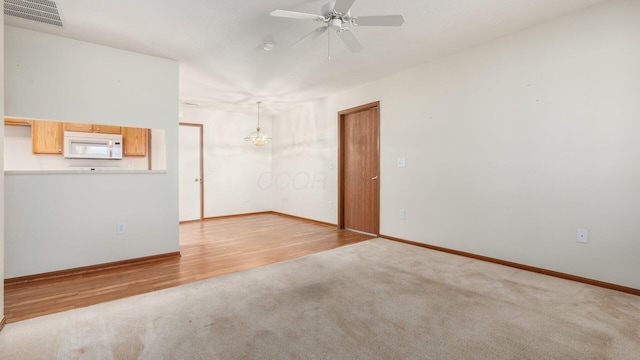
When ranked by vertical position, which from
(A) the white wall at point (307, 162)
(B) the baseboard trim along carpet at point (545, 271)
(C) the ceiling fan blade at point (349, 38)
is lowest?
(B) the baseboard trim along carpet at point (545, 271)

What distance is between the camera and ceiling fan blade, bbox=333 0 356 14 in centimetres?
205

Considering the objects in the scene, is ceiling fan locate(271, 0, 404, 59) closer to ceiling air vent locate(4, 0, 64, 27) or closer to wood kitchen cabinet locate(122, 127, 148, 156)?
ceiling air vent locate(4, 0, 64, 27)

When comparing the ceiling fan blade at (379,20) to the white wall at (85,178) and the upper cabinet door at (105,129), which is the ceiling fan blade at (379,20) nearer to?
the white wall at (85,178)

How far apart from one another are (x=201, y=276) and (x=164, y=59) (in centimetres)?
269

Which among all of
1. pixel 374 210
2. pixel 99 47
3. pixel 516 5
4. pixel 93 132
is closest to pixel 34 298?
pixel 99 47

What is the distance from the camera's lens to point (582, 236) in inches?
106

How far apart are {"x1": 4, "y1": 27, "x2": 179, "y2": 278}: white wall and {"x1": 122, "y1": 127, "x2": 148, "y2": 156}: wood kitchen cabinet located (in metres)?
2.21

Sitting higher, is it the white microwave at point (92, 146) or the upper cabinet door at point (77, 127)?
the upper cabinet door at point (77, 127)

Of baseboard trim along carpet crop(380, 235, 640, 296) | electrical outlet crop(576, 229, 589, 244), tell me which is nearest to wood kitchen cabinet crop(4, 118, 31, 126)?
baseboard trim along carpet crop(380, 235, 640, 296)

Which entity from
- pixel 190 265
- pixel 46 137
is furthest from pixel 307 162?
pixel 46 137

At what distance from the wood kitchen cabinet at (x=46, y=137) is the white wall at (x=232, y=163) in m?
2.01

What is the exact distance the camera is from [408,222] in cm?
416

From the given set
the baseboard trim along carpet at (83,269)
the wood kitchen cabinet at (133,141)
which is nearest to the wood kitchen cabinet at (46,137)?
the wood kitchen cabinet at (133,141)

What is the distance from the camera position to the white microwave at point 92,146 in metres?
4.67
